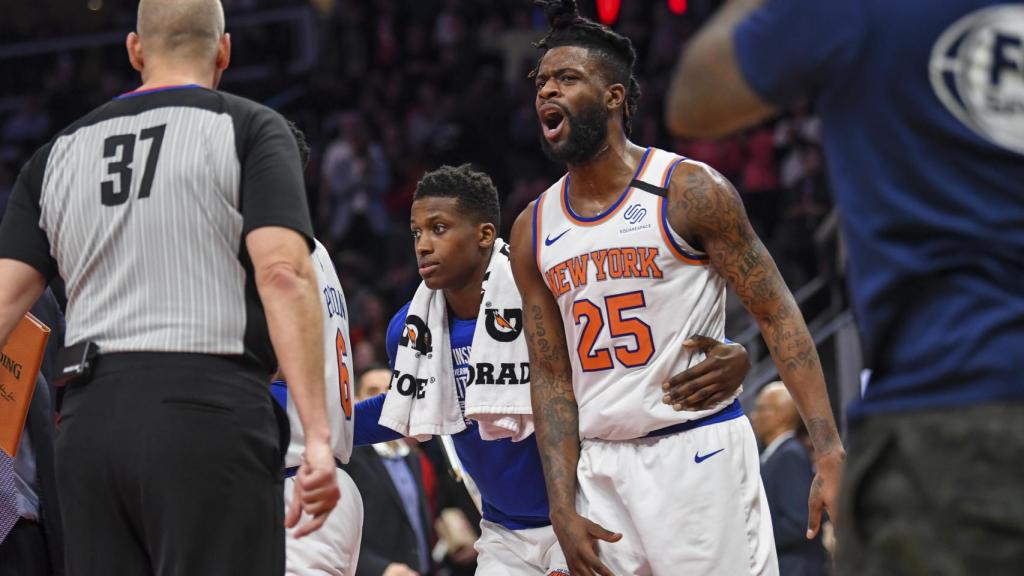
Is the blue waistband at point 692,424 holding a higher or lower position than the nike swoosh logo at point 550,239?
lower

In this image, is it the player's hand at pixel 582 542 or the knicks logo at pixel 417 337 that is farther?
the knicks logo at pixel 417 337

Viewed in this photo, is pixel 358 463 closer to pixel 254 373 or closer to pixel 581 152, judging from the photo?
pixel 581 152

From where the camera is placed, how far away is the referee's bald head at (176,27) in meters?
3.65

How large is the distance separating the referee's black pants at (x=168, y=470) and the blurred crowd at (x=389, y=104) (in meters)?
9.37

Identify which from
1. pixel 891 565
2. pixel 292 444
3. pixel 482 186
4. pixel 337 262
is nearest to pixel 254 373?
pixel 292 444

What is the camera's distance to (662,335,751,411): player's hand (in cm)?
441

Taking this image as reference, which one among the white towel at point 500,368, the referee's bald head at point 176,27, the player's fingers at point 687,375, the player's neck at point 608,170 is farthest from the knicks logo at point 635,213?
the referee's bald head at point 176,27

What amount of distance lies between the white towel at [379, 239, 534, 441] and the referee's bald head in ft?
5.95

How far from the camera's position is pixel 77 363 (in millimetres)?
3391

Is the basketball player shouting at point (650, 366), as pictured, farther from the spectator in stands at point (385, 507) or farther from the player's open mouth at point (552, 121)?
the spectator in stands at point (385, 507)

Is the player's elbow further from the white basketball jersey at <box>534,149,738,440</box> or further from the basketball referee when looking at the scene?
the white basketball jersey at <box>534,149,738,440</box>

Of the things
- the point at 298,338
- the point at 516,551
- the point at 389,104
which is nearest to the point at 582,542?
the point at 516,551

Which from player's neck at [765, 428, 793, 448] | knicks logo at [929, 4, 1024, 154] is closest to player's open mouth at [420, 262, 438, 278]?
knicks logo at [929, 4, 1024, 154]

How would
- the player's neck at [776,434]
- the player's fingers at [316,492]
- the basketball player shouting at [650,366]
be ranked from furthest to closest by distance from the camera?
1. the player's neck at [776,434]
2. the basketball player shouting at [650,366]
3. the player's fingers at [316,492]
